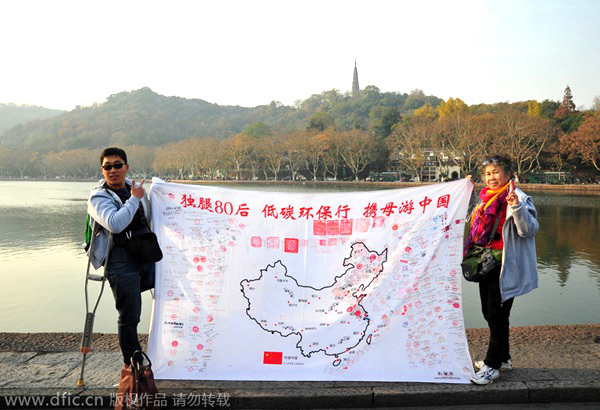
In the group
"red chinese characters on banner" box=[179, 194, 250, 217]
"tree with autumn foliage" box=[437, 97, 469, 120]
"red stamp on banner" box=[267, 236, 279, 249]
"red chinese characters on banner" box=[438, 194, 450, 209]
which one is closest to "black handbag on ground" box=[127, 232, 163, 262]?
"red chinese characters on banner" box=[179, 194, 250, 217]

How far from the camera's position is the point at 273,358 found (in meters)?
3.14

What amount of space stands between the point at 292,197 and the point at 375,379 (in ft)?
4.51

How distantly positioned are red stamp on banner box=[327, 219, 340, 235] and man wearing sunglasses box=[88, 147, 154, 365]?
4.09 ft

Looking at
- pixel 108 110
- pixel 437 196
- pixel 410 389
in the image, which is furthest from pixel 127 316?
pixel 108 110

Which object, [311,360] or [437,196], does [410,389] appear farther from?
[437,196]

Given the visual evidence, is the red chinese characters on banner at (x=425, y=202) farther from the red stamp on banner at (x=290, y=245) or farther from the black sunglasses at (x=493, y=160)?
the red stamp on banner at (x=290, y=245)

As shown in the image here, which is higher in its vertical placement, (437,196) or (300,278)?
(437,196)

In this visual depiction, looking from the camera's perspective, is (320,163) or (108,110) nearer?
(320,163)

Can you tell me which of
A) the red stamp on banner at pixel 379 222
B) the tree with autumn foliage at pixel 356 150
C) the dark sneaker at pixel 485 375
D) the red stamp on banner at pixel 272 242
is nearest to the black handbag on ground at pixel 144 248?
the red stamp on banner at pixel 272 242

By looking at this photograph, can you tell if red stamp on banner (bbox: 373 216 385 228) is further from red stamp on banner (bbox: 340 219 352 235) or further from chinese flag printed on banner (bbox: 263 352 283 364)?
chinese flag printed on banner (bbox: 263 352 283 364)

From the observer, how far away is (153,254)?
2830mm

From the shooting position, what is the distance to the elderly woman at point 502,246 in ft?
9.49
